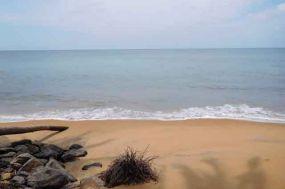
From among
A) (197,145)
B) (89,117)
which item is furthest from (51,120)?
(197,145)

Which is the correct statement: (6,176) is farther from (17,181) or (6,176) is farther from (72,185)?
(72,185)

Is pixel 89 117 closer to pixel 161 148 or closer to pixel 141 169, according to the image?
pixel 161 148

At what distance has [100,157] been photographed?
6602 millimetres

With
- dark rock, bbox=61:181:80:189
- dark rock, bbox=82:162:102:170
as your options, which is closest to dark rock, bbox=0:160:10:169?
dark rock, bbox=82:162:102:170

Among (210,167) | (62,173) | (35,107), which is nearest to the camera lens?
(62,173)

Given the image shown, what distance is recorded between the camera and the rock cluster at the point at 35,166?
4785 mm

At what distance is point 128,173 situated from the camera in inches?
200

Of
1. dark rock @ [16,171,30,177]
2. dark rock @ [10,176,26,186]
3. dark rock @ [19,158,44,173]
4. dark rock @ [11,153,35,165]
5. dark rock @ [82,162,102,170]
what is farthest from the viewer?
dark rock @ [82,162,102,170]

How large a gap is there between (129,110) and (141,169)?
7.48 meters

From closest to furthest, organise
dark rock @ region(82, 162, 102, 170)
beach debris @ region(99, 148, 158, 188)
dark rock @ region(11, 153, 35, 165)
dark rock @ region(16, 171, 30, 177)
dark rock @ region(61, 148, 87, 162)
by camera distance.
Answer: beach debris @ region(99, 148, 158, 188)
dark rock @ region(16, 171, 30, 177)
dark rock @ region(11, 153, 35, 165)
dark rock @ region(82, 162, 102, 170)
dark rock @ region(61, 148, 87, 162)

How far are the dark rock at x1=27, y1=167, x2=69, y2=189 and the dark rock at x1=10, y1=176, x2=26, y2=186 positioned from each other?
4.2 inches

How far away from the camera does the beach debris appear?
16.4 ft

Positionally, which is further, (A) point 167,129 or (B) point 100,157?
(A) point 167,129

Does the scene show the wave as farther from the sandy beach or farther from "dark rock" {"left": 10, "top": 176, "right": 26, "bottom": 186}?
"dark rock" {"left": 10, "top": 176, "right": 26, "bottom": 186}
